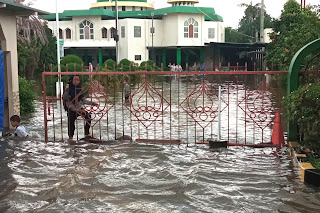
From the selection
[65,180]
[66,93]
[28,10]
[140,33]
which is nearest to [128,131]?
[66,93]

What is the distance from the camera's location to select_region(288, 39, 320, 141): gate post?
7.75m

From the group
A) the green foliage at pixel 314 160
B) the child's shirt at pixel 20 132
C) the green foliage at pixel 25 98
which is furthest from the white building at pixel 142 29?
the green foliage at pixel 314 160

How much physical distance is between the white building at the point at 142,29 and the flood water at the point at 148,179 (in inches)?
1592

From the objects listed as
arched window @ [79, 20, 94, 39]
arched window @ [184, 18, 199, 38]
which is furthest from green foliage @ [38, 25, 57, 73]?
arched window @ [184, 18, 199, 38]

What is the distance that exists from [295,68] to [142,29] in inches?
1686

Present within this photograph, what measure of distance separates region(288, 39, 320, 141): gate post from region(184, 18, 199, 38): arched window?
41472 mm

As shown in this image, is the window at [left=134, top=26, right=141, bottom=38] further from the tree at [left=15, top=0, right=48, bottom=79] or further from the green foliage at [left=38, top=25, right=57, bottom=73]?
the tree at [left=15, top=0, right=48, bottom=79]

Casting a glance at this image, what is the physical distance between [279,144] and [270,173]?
5.90 ft

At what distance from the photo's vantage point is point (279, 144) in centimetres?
846

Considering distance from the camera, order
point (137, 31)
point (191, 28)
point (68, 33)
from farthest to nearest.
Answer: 1. point (68, 33)
2. point (137, 31)
3. point (191, 28)

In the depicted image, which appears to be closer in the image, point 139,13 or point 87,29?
point 139,13

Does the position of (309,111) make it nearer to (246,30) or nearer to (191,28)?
(191,28)

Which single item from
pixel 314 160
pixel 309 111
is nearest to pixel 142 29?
pixel 309 111

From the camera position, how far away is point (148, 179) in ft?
21.4
